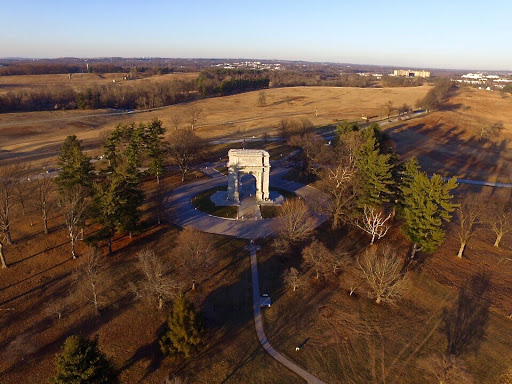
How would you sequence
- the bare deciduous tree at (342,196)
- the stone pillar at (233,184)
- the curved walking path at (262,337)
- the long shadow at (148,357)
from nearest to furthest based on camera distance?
the curved walking path at (262,337) → the long shadow at (148,357) → the bare deciduous tree at (342,196) → the stone pillar at (233,184)

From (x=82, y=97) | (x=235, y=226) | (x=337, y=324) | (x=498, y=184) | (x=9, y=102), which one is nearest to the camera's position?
(x=337, y=324)

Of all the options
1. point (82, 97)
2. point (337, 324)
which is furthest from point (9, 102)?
point (337, 324)

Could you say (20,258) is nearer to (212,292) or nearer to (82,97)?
(212,292)

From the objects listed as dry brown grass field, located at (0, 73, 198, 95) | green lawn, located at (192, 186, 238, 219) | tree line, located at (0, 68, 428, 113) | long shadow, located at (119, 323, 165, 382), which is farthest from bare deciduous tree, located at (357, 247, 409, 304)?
dry brown grass field, located at (0, 73, 198, 95)

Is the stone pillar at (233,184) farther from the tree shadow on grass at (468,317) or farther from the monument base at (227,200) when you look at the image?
the tree shadow on grass at (468,317)

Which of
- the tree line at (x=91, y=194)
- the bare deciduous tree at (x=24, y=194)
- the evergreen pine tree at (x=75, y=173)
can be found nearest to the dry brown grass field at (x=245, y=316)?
the bare deciduous tree at (x=24, y=194)

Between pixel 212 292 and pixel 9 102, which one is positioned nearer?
pixel 212 292
